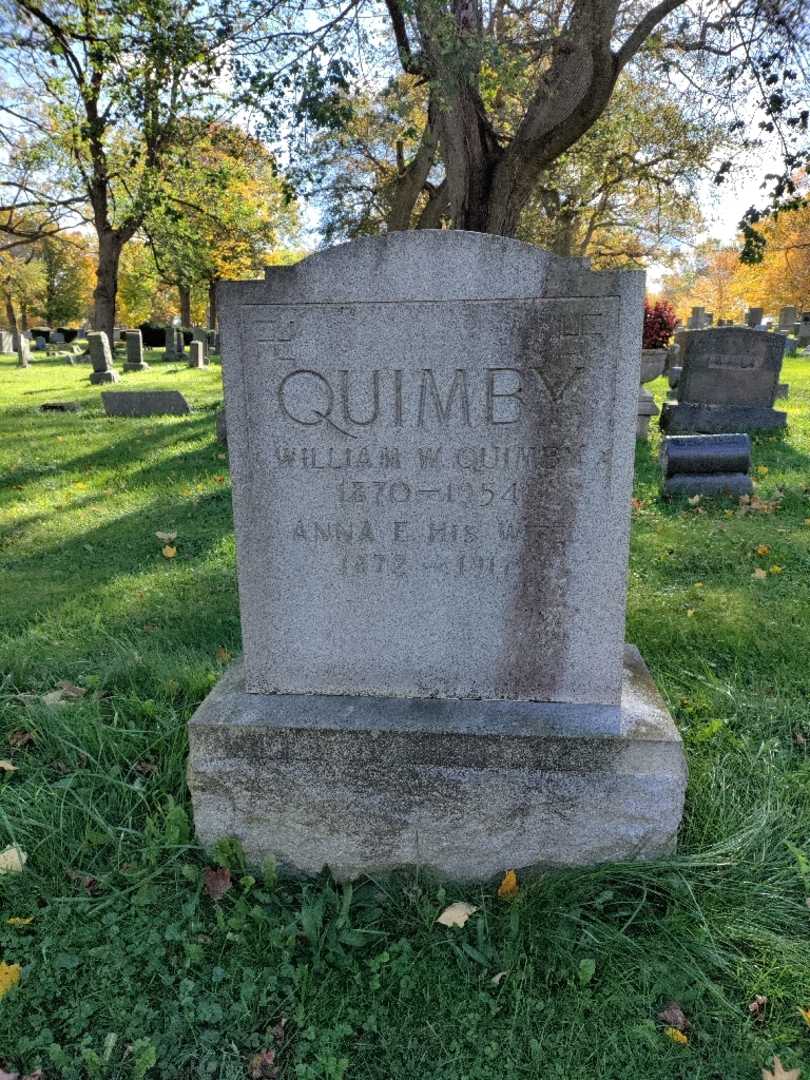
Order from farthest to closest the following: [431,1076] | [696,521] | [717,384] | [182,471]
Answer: [717,384] < [182,471] < [696,521] < [431,1076]

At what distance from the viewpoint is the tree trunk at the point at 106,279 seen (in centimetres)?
2175

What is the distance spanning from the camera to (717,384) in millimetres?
10547

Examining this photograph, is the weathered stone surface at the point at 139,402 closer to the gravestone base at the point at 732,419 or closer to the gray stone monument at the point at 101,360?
the gray stone monument at the point at 101,360

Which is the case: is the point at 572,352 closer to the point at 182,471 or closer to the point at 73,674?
the point at 73,674

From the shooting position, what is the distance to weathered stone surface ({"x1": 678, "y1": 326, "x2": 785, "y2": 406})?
10.3m

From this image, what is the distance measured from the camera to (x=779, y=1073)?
1.88 metres

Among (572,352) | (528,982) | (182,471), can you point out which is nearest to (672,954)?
(528,982)

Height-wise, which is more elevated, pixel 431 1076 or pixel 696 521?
pixel 696 521

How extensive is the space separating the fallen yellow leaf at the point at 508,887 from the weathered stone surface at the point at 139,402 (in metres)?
12.0

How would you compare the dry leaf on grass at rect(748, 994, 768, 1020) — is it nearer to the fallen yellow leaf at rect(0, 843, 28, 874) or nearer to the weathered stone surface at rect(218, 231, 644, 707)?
the weathered stone surface at rect(218, 231, 644, 707)

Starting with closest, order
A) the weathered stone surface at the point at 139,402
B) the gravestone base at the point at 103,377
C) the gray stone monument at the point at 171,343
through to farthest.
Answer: the weathered stone surface at the point at 139,402
the gravestone base at the point at 103,377
the gray stone monument at the point at 171,343

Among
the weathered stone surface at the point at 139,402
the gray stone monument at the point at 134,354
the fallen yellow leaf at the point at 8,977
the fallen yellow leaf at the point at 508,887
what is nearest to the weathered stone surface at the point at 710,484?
the fallen yellow leaf at the point at 508,887

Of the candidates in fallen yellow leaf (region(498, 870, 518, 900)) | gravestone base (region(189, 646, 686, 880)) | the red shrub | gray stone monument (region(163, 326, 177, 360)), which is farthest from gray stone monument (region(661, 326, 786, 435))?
gray stone monument (region(163, 326, 177, 360))

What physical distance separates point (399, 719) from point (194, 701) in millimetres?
1371
